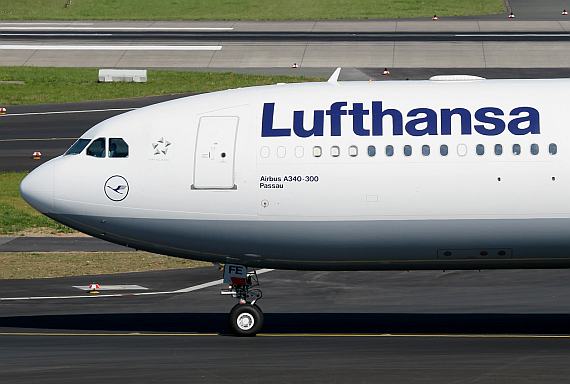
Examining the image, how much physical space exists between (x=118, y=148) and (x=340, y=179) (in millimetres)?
5046

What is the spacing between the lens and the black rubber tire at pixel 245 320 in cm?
2025

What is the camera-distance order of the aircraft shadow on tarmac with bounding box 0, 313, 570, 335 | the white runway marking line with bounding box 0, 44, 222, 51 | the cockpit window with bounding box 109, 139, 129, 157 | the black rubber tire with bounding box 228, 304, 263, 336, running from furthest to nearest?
the white runway marking line with bounding box 0, 44, 222, 51, the aircraft shadow on tarmac with bounding box 0, 313, 570, 335, the black rubber tire with bounding box 228, 304, 263, 336, the cockpit window with bounding box 109, 139, 129, 157

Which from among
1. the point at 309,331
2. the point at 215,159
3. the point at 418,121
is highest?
the point at 418,121

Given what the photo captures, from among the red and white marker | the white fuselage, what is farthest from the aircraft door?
the red and white marker

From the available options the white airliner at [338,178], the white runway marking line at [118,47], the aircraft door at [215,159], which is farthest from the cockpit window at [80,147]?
the white runway marking line at [118,47]

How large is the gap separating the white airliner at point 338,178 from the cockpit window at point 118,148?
1.2 inches

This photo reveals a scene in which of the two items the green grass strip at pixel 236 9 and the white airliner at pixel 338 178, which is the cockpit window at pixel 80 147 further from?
the green grass strip at pixel 236 9

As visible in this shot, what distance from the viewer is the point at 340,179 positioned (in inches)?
739

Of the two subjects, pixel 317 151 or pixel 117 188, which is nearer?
pixel 317 151

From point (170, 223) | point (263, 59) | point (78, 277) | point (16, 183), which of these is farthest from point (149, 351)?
point (263, 59)

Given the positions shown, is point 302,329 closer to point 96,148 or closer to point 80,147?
point 96,148

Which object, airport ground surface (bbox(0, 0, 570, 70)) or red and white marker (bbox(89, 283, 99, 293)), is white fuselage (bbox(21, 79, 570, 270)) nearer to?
red and white marker (bbox(89, 283, 99, 293))

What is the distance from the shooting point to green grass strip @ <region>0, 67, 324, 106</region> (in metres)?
59.6

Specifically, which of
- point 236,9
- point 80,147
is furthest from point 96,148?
point 236,9
